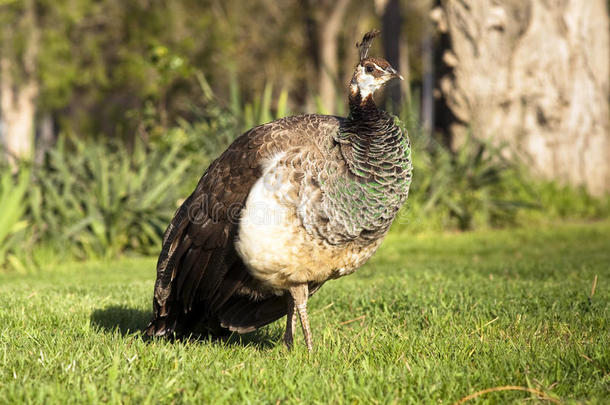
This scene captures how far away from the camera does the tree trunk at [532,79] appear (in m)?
10.9

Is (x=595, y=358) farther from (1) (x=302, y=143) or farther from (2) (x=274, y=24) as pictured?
(2) (x=274, y=24)

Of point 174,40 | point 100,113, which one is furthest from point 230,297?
point 100,113

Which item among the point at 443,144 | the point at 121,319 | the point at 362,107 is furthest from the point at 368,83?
the point at 443,144

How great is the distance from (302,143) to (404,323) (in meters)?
1.46

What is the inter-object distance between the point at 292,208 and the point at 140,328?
167cm

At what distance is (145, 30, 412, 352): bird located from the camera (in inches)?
150

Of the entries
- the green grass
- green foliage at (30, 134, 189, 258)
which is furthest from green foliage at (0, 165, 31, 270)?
the green grass

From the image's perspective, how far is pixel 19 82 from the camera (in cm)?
2114

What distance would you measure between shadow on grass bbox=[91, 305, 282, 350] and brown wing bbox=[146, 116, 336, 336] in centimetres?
15

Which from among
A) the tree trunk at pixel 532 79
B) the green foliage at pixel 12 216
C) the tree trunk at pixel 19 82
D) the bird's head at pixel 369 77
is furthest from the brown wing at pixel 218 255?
the tree trunk at pixel 19 82

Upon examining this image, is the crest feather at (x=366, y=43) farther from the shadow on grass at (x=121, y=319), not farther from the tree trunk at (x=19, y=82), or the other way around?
the tree trunk at (x=19, y=82)

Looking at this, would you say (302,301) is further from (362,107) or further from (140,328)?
(140,328)

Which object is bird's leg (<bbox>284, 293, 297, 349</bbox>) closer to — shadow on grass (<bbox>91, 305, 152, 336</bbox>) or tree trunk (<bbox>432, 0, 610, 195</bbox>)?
shadow on grass (<bbox>91, 305, 152, 336</bbox>)

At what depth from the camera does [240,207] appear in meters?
3.90
